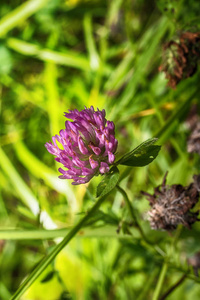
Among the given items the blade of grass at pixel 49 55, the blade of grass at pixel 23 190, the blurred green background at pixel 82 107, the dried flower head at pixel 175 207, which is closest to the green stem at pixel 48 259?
the dried flower head at pixel 175 207

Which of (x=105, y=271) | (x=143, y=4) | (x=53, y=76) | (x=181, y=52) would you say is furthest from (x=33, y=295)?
(x=143, y=4)

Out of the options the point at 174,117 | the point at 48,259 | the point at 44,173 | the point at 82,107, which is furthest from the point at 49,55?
the point at 48,259

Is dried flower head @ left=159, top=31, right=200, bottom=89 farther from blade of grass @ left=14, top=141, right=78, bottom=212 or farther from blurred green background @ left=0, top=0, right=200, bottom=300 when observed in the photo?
blade of grass @ left=14, top=141, right=78, bottom=212

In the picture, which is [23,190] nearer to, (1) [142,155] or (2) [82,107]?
(2) [82,107]

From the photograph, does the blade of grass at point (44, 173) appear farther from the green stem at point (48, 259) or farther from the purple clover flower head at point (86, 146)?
the purple clover flower head at point (86, 146)

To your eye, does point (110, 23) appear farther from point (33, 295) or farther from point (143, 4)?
point (33, 295)
